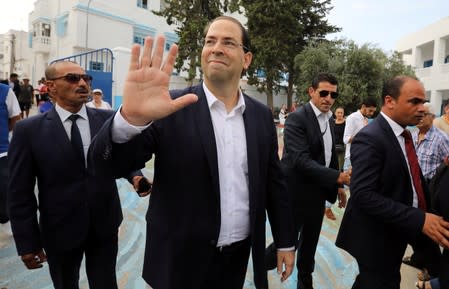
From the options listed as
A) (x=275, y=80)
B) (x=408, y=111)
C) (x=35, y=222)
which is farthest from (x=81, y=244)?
(x=275, y=80)

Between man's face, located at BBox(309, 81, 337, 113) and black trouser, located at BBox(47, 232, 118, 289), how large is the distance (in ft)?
7.33

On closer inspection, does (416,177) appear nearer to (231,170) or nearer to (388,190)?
(388,190)

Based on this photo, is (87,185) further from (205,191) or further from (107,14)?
(107,14)

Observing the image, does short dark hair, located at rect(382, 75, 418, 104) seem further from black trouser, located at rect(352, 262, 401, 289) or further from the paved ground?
the paved ground

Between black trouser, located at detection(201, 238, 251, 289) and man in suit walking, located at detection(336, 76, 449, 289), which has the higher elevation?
man in suit walking, located at detection(336, 76, 449, 289)

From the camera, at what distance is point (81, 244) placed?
2430 mm

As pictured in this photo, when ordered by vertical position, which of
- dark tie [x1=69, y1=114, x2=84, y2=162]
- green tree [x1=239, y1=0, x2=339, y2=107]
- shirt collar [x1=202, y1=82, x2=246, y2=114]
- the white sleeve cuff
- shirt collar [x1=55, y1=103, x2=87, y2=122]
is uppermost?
green tree [x1=239, y1=0, x2=339, y2=107]

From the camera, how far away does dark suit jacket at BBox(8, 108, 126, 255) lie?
2346 mm

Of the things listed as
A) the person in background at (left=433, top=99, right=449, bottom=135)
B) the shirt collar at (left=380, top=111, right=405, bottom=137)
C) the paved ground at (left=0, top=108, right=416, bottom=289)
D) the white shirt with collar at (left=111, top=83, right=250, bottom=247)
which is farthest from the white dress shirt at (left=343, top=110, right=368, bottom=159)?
the white shirt with collar at (left=111, top=83, right=250, bottom=247)

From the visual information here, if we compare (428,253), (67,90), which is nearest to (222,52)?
(67,90)

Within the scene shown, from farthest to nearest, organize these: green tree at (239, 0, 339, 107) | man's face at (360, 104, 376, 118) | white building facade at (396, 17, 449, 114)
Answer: white building facade at (396, 17, 449, 114), green tree at (239, 0, 339, 107), man's face at (360, 104, 376, 118)

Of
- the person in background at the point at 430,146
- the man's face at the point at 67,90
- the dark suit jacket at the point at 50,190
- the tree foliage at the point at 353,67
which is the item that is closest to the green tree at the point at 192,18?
the tree foliage at the point at 353,67

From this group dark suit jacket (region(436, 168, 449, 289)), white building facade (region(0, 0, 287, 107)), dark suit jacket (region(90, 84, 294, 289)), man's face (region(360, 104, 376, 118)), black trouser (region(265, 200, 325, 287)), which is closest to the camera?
dark suit jacket (region(90, 84, 294, 289))

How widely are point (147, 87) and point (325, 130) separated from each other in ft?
7.95
